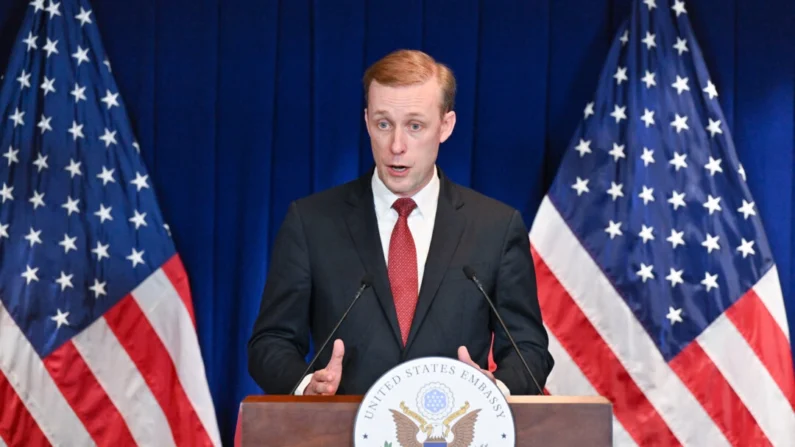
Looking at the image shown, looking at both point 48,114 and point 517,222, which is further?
point 48,114

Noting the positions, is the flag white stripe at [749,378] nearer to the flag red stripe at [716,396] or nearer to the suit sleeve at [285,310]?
the flag red stripe at [716,396]

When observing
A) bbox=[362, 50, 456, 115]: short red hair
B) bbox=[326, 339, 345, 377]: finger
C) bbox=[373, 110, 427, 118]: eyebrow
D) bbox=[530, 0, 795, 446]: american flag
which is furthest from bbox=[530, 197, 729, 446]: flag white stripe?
bbox=[326, 339, 345, 377]: finger

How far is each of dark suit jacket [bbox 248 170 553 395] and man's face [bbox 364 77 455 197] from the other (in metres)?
0.11

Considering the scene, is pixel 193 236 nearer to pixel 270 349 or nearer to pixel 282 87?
pixel 282 87

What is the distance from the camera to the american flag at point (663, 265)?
3.73 meters

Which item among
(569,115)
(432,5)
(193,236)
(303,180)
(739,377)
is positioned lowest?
(739,377)

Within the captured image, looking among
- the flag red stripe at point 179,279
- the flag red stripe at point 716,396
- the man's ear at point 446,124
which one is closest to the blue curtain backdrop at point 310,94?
the flag red stripe at point 179,279

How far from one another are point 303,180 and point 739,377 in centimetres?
187

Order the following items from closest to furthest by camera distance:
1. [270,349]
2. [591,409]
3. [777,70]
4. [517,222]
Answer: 1. [591,409]
2. [270,349]
3. [517,222]
4. [777,70]

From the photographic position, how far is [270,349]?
6.93 ft

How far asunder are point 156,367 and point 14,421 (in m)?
A: 0.56

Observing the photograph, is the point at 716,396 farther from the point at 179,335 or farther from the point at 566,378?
the point at 179,335

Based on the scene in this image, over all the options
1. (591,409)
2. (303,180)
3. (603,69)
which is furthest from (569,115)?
(591,409)

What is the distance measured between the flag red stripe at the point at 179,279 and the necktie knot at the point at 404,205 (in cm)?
185
